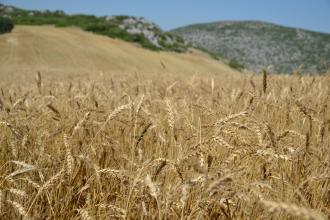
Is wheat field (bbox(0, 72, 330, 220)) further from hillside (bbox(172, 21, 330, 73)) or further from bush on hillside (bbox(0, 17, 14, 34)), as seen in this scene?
hillside (bbox(172, 21, 330, 73))

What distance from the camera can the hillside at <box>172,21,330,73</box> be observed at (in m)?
96.1

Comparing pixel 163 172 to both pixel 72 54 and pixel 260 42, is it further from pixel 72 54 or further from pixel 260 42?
pixel 260 42

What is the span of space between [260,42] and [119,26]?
51775mm

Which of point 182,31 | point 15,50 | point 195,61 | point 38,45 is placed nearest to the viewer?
point 15,50

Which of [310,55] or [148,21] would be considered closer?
[148,21]

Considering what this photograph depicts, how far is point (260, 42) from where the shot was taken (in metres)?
107

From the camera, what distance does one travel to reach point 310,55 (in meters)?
96.9

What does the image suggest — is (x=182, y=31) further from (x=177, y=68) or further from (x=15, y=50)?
(x=15, y=50)

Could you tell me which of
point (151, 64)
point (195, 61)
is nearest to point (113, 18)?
point (195, 61)

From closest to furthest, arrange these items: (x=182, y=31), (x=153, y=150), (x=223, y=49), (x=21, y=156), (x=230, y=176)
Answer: (x=230, y=176) < (x=21, y=156) < (x=153, y=150) < (x=223, y=49) < (x=182, y=31)

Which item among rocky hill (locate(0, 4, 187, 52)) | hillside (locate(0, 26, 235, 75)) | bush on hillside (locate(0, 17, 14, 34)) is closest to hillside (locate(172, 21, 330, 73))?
rocky hill (locate(0, 4, 187, 52))

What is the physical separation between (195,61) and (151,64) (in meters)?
12.7

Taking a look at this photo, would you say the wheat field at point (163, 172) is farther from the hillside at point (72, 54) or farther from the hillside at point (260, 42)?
the hillside at point (260, 42)

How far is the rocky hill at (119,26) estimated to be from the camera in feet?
192
